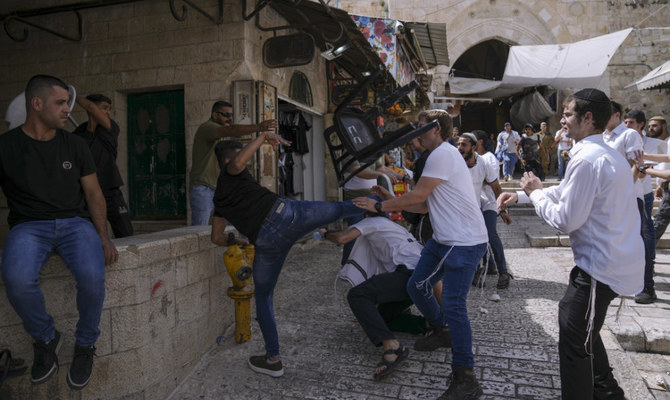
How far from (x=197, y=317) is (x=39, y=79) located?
2.04 metres

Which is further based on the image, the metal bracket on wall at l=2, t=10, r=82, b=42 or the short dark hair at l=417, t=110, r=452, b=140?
the metal bracket on wall at l=2, t=10, r=82, b=42

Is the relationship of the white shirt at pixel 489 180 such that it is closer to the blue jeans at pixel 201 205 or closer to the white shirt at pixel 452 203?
the white shirt at pixel 452 203

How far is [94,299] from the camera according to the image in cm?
258

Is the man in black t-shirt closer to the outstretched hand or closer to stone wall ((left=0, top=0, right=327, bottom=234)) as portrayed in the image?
the outstretched hand

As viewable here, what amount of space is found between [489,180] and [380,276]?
252 cm

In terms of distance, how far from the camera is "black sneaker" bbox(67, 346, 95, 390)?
258 cm

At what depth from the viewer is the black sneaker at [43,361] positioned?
98.1 inches

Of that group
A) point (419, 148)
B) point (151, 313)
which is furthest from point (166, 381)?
point (419, 148)

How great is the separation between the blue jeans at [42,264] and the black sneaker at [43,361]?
0.04 meters

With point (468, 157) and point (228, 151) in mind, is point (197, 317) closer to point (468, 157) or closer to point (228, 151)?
point (228, 151)

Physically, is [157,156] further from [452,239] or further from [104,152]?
[452,239]

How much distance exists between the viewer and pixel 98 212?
284cm

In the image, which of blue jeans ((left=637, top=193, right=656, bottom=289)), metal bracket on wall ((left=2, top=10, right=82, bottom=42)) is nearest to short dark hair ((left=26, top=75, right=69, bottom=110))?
metal bracket on wall ((left=2, top=10, right=82, bottom=42))

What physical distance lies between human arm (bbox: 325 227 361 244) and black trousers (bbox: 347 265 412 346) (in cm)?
38
